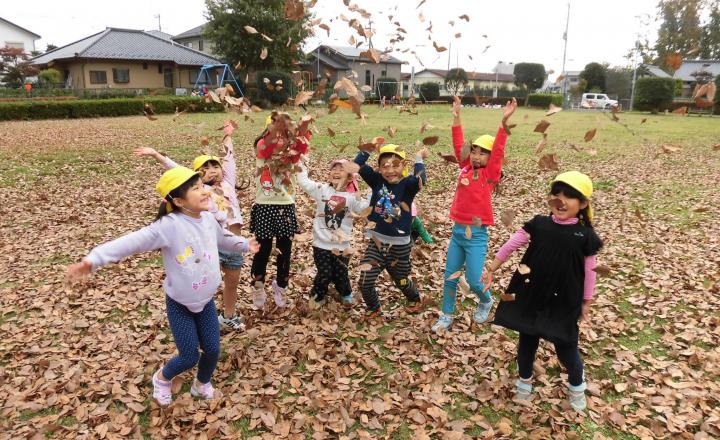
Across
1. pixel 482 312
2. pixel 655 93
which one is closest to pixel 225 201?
pixel 482 312

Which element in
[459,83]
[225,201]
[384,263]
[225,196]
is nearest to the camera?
[225,201]

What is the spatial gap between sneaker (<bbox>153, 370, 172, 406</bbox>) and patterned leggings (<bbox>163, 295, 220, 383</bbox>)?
0.08 metres

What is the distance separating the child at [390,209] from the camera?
460cm

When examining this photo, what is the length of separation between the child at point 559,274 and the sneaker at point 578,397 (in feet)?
0.27

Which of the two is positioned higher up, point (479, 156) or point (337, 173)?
point (479, 156)

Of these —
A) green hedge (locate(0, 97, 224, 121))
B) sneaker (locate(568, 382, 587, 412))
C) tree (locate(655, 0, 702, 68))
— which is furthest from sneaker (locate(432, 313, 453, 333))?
tree (locate(655, 0, 702, 68))

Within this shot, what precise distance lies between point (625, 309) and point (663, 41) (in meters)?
56.1

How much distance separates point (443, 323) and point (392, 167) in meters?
1.60

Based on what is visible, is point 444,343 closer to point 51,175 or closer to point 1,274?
point 1,274

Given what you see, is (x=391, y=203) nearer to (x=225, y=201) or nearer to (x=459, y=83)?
(x=225, y=201)

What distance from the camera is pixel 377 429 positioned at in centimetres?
357

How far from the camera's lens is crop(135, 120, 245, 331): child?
13.6ft

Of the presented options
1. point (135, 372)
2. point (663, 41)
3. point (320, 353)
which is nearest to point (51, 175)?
point (135, 372)

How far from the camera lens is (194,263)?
3.39m
